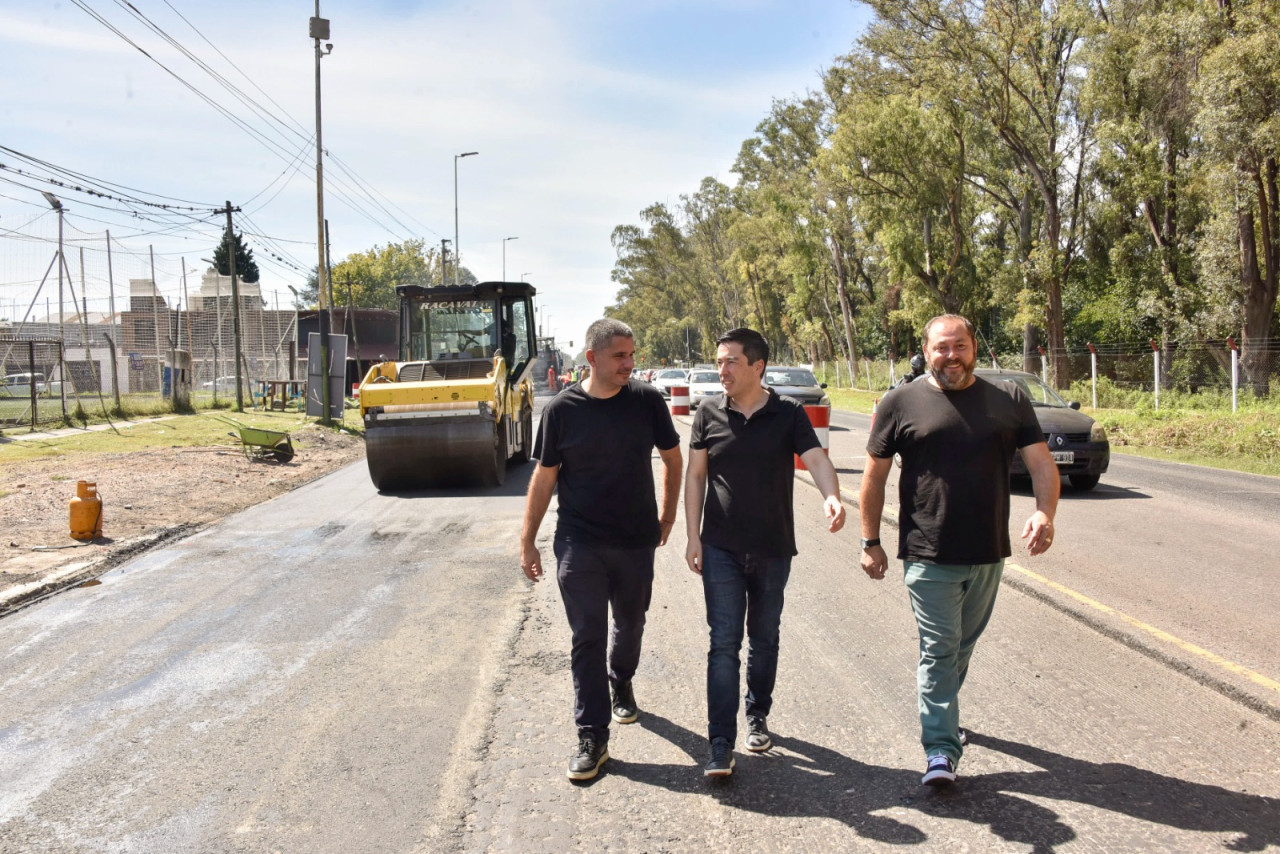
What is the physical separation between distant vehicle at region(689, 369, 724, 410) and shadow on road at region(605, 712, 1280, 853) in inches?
1033

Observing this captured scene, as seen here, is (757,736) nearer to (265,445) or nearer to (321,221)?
(265,445)

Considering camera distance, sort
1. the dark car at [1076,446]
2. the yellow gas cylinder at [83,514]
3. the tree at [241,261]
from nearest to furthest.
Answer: the yellow gas cylinder at [83,514], the dark car at [1076,446], the tree at [241,261]

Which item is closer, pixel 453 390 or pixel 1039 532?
pixel 1039 532

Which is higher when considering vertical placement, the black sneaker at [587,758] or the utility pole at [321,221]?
the utility pole at [321,221]

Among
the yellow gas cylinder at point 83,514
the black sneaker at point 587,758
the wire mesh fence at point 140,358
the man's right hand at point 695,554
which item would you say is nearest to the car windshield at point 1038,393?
the man's right hand at point 695,554

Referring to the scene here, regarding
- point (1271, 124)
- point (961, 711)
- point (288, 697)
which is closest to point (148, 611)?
point (288, 697)

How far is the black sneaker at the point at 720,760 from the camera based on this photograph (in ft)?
13.4

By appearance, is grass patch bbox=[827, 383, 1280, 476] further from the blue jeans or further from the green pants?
the blue jeans

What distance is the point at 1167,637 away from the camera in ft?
19.7

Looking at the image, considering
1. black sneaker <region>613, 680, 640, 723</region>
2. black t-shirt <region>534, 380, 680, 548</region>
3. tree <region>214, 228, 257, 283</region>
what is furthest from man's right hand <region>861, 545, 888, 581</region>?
tree <region>214, 228, 257, 283</region>

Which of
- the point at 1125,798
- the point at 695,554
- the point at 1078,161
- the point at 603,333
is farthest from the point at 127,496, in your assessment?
the point at 1078,161

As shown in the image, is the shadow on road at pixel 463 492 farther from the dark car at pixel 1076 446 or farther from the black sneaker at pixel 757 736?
the black sneaker at pixel 757 736

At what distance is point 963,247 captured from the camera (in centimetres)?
3691

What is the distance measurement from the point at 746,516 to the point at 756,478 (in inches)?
6.6
